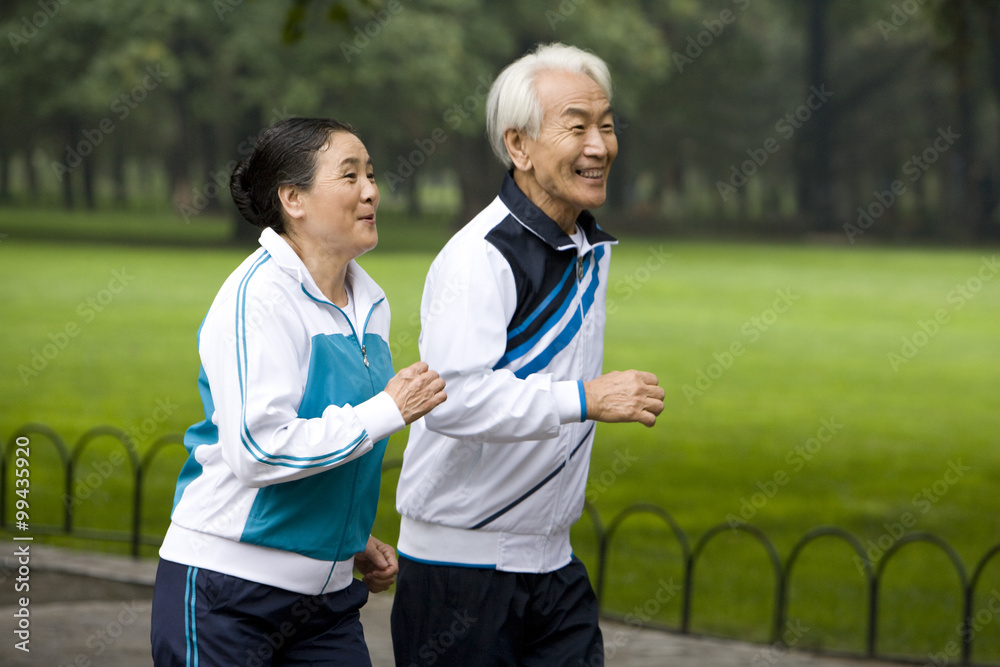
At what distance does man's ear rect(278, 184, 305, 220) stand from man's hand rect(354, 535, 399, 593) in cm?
81

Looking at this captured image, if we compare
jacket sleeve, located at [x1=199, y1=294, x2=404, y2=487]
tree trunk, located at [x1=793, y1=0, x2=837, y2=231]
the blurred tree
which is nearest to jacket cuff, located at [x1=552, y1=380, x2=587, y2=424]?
jacket sleeve, located at [x1=199, y1=294, x2=404, y2=487]

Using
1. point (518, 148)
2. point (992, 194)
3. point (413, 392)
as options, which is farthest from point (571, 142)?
point (992, 194)

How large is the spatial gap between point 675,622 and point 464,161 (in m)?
35.9

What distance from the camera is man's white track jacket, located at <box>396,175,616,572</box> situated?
9.16 feet

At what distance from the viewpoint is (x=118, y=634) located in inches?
197

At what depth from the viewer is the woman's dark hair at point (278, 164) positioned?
2562mm

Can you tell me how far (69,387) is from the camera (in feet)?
39.8

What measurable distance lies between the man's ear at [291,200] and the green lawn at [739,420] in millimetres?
3707

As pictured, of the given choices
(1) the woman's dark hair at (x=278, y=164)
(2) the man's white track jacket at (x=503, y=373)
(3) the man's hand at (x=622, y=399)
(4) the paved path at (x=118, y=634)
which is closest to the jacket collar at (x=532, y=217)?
(2) the man's white track jacket at (x=503, y=373)

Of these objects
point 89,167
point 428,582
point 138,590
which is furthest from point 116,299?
point 89,167

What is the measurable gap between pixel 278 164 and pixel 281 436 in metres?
0.63

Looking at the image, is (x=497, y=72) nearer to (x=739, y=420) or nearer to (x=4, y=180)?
(x=4, y=180)

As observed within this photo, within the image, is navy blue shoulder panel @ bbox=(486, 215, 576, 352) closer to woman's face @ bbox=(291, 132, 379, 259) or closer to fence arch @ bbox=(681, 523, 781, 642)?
woman's face @ bbox=(291, 132, 379, 259)

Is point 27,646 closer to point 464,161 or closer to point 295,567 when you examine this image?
point 295,567
